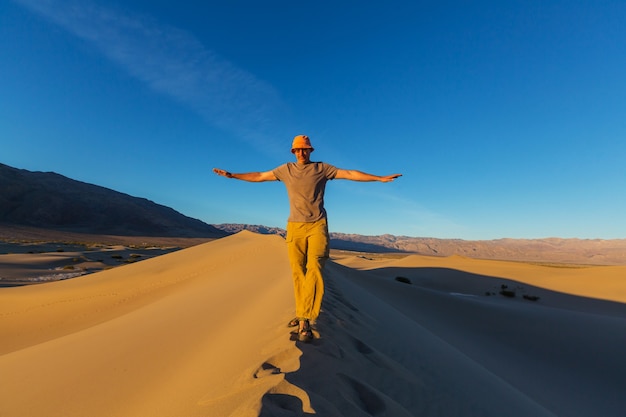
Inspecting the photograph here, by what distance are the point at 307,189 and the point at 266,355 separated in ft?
5.55

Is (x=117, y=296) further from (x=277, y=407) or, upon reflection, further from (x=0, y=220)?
(x=0, y=220)

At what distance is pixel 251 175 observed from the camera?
3814 millimetres

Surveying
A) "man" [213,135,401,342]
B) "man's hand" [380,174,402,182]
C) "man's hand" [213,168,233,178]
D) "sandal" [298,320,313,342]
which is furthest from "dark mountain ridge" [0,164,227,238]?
"man's hand" [380,174,402,182]

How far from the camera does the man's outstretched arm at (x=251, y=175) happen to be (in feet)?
12.2

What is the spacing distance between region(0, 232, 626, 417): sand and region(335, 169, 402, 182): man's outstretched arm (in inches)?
68.2

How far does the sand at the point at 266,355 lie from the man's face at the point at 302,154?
6.24 ft

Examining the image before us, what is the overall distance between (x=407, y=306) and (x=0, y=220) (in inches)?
3653

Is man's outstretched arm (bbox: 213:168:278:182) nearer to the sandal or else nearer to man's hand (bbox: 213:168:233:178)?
man's hand (bbox: 213:168:233:178)

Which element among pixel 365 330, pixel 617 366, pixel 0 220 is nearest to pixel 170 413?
pixel 365 330

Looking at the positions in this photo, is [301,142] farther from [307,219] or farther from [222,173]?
[222,173]

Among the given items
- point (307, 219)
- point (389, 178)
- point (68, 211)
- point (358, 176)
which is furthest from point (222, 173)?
point (68, 211)

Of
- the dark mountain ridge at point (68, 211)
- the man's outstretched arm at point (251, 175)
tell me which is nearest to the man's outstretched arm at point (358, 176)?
→ the man's outstretched arm at point (251, 175)

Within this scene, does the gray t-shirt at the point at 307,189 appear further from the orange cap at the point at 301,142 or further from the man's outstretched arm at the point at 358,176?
the orange cap at the point at 301,142

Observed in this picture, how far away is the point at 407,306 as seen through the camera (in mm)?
11062
